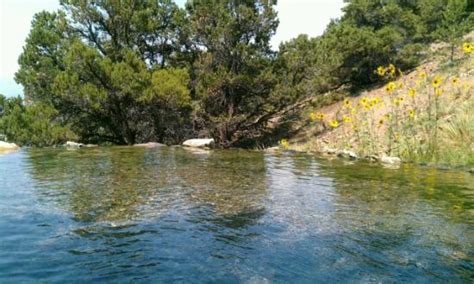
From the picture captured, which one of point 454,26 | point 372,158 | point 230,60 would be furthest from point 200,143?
point 454,26

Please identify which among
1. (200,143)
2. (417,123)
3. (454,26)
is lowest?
(200,143)

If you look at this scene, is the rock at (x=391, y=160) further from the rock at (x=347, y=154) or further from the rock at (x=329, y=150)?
the rock at (x=329, y=150)

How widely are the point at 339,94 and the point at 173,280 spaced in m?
22.1

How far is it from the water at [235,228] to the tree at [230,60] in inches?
487

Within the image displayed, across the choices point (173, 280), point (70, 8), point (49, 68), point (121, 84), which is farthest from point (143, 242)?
point (70, 8)

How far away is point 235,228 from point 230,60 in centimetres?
1779

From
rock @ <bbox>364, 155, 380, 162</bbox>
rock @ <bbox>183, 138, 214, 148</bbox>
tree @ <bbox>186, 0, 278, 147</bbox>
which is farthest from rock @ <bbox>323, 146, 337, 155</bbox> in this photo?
tree @ <bbox>186, 0, 278, 147</bbox>

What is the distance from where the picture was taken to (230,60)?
2259 cm

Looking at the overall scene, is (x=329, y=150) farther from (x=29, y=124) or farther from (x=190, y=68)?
(x=29, y=124)

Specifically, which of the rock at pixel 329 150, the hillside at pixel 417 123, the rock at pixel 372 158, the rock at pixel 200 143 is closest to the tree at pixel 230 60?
the rock at pixel 200 143

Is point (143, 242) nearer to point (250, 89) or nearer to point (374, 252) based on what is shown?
point (374, 252)

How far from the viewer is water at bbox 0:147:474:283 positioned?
4.07m

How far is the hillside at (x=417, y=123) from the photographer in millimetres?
11516

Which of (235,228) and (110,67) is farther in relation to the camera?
(110,67)
